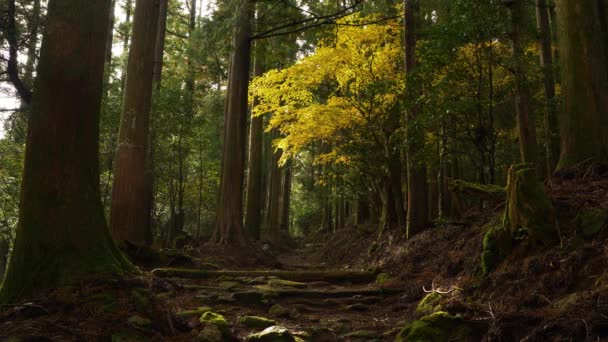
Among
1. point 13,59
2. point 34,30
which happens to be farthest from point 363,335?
point 13,59

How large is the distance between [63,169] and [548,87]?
1012 cm

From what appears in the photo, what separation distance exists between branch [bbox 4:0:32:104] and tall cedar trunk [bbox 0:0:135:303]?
5.41m

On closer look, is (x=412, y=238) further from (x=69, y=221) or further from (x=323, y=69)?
(x=69, y=221)

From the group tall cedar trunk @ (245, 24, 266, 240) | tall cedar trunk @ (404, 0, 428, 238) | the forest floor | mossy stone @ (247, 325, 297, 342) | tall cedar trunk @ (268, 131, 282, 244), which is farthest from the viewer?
tall cedar trunk @ (268, 131, 282, 244)

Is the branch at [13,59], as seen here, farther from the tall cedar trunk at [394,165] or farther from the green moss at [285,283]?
the tall cedar trunk at [394,165]

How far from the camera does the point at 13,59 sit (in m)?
9.41

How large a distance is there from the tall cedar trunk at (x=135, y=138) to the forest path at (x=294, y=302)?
166 centimetres

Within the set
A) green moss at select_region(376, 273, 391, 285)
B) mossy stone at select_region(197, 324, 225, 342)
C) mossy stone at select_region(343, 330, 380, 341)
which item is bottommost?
mossy stone at select_region(343, 330, 380, 341)

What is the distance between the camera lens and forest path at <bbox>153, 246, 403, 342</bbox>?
5.31 meters

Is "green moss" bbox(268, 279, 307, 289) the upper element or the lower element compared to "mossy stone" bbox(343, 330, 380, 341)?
upper

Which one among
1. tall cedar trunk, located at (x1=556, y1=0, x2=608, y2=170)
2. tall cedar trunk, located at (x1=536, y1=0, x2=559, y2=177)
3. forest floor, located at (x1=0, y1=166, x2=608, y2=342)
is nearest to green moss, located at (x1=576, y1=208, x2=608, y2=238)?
forest floor, located at (x1=0, y1=166, x2=608, y2=342)

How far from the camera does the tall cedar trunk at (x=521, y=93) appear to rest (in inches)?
336

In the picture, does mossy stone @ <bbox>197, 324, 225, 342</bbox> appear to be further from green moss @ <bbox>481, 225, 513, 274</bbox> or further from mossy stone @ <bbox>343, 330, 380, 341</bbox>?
green moss @ <bbox>481, 225, 513, 274</bbox>

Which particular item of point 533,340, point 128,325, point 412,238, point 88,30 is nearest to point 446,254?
point 412,238
